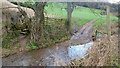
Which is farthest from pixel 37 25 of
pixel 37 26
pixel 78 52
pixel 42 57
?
pixel 78 52

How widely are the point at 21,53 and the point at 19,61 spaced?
1.20 metres

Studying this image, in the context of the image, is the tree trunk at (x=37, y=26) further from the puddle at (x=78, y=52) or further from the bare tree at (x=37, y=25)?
the puddle at (x=78, y=52)

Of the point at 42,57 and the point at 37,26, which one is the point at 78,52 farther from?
the point at 37,26

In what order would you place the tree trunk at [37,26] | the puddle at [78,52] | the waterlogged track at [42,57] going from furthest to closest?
the tree trunk at [37,26], the waterlogged track at [42,57], the puddle at [78,52]

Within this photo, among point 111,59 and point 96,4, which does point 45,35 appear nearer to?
point 96,4

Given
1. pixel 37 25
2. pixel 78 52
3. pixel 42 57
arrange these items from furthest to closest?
pixel 37 25
pixel 42 57
pixel 78 52

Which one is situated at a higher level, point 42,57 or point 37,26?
point 37,26

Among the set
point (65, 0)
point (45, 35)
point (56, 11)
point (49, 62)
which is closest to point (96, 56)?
point (49, 62)

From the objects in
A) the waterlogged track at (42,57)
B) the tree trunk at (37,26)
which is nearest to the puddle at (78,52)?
the waterlogged track at (42,57)

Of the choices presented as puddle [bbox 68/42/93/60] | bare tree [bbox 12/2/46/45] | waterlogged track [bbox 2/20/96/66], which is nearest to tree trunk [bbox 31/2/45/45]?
bare tree [bbox 12/2/46/45]

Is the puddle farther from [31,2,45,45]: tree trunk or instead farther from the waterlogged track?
[31,2,45,45]: tree trunk

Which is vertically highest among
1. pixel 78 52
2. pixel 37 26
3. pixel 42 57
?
pixel 37 26

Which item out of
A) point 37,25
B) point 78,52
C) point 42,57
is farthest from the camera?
point 37,25

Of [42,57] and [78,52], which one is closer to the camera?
[78,52]
